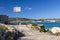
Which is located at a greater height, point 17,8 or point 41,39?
point 17,8

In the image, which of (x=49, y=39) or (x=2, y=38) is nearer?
(x=2, y=38)

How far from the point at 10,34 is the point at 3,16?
2675 centimetres

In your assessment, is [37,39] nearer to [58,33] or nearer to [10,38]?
[10,38]

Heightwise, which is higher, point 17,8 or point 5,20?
point 17,8

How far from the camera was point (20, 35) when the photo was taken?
23281mm

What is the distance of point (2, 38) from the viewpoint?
58.7 feet

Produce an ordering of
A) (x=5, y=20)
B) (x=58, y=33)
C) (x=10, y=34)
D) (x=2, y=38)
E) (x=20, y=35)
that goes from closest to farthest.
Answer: (x=2, y=38) → (x=10, y=34) → (x=20, y=35) → (x=58, y=33) → (x=5, y=20)

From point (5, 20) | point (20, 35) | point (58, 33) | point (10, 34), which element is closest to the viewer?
point (10, 34)

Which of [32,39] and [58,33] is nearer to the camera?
[32,39]

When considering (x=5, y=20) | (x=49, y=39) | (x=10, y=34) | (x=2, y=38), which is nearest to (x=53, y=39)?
(x=49, y=39)

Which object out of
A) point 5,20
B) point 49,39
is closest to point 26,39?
point 49,39

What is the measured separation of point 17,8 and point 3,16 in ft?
92.3

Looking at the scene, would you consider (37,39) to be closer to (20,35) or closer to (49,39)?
(49,39)

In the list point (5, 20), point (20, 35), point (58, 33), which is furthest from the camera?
point (5, 20)
